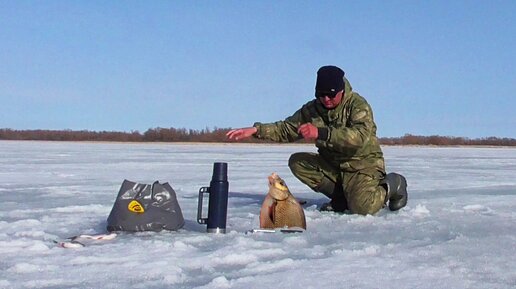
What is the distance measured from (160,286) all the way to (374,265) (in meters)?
0.87

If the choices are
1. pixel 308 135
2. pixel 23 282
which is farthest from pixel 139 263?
pixel 308 135

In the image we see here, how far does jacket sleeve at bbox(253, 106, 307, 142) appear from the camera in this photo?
170 inches

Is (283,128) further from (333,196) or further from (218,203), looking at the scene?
(218,203)

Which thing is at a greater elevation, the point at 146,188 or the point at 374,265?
the point at 146,188

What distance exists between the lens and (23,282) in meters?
2.28

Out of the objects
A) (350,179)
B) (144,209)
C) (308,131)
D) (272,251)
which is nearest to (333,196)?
(350,179)

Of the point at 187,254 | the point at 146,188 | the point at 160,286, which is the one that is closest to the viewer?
the point at 160,286

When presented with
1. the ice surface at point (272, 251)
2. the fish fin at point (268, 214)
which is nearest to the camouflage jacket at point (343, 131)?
the ice surface at point (272, 251)

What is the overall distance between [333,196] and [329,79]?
1.03 m

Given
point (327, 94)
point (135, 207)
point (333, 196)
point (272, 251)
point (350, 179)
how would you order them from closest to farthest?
point (272, 251), point (135, 207), point (327, 94), point (350, 179), point (333, 196)

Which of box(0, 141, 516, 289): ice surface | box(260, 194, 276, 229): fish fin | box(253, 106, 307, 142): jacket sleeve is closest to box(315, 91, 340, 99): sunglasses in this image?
box(253, 106, 307, 142): jacket sleeve

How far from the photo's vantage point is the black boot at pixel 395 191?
4.31 m

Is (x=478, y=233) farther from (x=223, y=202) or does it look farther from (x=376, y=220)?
(x=223, y=202)

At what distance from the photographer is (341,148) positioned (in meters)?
4.13
